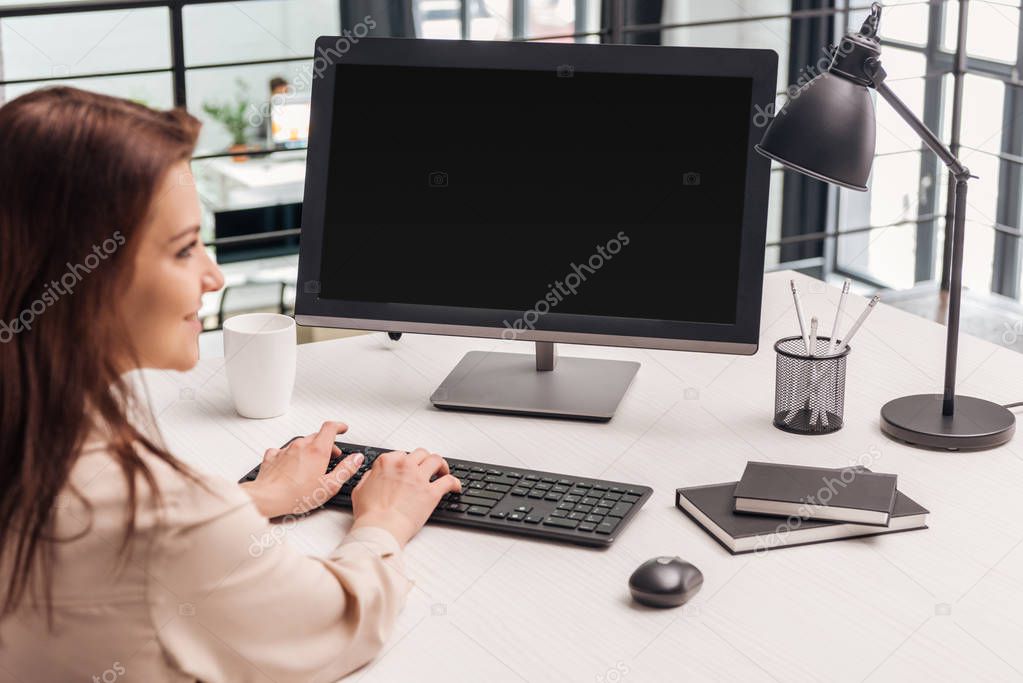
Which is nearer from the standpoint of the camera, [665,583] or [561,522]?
[665,583]

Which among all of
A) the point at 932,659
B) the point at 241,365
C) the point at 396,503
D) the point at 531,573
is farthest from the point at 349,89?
the point at 932,659

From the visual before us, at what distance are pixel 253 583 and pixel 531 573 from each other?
0.29 metres

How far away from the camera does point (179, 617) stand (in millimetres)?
893

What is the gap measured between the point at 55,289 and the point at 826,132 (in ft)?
2.68

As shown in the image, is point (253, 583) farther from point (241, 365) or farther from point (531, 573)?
point (241, 365)

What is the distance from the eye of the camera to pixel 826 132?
1.28 meters

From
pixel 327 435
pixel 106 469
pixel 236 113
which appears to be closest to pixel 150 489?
pixel 106 469

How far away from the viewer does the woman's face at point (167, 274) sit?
923 millimetres

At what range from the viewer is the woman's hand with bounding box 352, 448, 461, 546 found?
3.80 ft

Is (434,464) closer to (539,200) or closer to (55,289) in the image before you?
(539,200)

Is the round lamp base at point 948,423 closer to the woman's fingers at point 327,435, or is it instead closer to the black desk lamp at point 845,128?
the black desk lamp at point 845,128

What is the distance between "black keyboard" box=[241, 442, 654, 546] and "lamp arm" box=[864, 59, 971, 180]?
1.69 ft

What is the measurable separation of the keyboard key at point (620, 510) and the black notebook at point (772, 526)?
64mm

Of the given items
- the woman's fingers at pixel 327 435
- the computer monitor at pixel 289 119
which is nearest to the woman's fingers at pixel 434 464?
the woman's fingers at pixel 327 435
